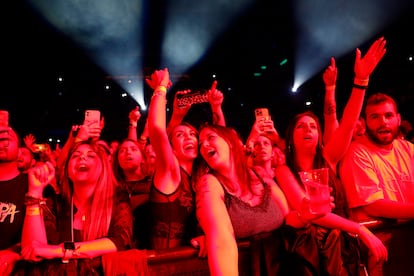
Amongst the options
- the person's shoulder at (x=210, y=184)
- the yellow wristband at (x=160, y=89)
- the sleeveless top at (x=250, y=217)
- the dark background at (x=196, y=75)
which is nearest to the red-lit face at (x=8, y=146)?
the yellow wristband at (x=160, y=89)

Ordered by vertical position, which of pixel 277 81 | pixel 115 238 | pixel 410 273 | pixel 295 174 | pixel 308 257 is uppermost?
pixel 277 81

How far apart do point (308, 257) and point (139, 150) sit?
247cm

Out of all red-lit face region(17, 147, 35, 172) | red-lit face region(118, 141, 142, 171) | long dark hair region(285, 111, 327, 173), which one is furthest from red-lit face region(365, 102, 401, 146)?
red-lit face region(17, 147, 35, 172)

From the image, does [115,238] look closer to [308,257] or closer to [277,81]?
[308,257]

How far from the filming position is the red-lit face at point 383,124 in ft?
10.0

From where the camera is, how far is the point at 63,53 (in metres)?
13.4

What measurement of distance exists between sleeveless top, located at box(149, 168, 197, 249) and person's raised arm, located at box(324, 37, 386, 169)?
1273mm

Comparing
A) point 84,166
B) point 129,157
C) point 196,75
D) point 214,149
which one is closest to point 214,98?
point 129,157

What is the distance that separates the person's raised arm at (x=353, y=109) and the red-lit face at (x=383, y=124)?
0.21 metres

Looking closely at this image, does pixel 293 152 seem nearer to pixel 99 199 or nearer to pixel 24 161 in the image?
pixel 99 199

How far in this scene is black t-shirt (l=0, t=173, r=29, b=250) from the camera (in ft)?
9.01

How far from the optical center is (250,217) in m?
2.31

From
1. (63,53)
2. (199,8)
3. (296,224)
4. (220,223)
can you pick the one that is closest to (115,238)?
(220,223)

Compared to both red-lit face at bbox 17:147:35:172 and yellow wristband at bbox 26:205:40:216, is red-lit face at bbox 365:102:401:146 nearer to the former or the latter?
yellow wristband at bbox 26:205:40:216
